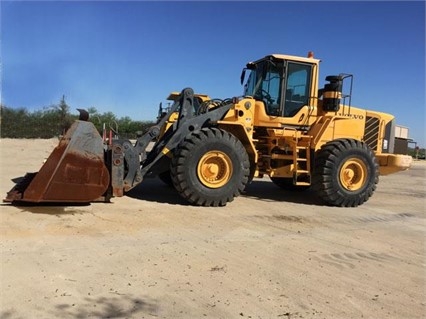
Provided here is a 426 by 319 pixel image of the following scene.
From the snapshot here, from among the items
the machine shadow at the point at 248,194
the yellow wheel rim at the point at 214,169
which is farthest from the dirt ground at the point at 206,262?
the yellow wheel rim at the point at 214,169

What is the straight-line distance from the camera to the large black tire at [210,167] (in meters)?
8.45

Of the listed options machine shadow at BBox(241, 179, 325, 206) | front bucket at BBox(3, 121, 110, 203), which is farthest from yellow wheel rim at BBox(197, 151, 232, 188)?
front bucket at BBox(3, 121, 110, 203)

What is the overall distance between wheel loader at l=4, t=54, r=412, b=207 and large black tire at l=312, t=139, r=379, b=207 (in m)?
0.02

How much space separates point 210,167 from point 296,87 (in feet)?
9.43

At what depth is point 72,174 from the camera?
748 cm

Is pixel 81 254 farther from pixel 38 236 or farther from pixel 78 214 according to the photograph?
pixel 78 214

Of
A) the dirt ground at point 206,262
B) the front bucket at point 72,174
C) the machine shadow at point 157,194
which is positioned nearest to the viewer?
the dirt ground at point 206,262

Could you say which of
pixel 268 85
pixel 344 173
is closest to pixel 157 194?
pixel 268 85

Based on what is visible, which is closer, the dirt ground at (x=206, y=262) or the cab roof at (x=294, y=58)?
the dirt ground at (x=206, y=262)

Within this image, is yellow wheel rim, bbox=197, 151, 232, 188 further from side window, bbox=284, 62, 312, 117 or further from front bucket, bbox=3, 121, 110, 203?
side window, bbox=284, 62, 312, 117

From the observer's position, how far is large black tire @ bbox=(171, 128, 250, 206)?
845 cm

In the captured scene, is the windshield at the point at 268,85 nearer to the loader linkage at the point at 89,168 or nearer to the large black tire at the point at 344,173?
the large black tire at the point at 344,173

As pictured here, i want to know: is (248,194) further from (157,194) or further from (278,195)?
(157,194)

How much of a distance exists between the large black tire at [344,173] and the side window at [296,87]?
112 cm
